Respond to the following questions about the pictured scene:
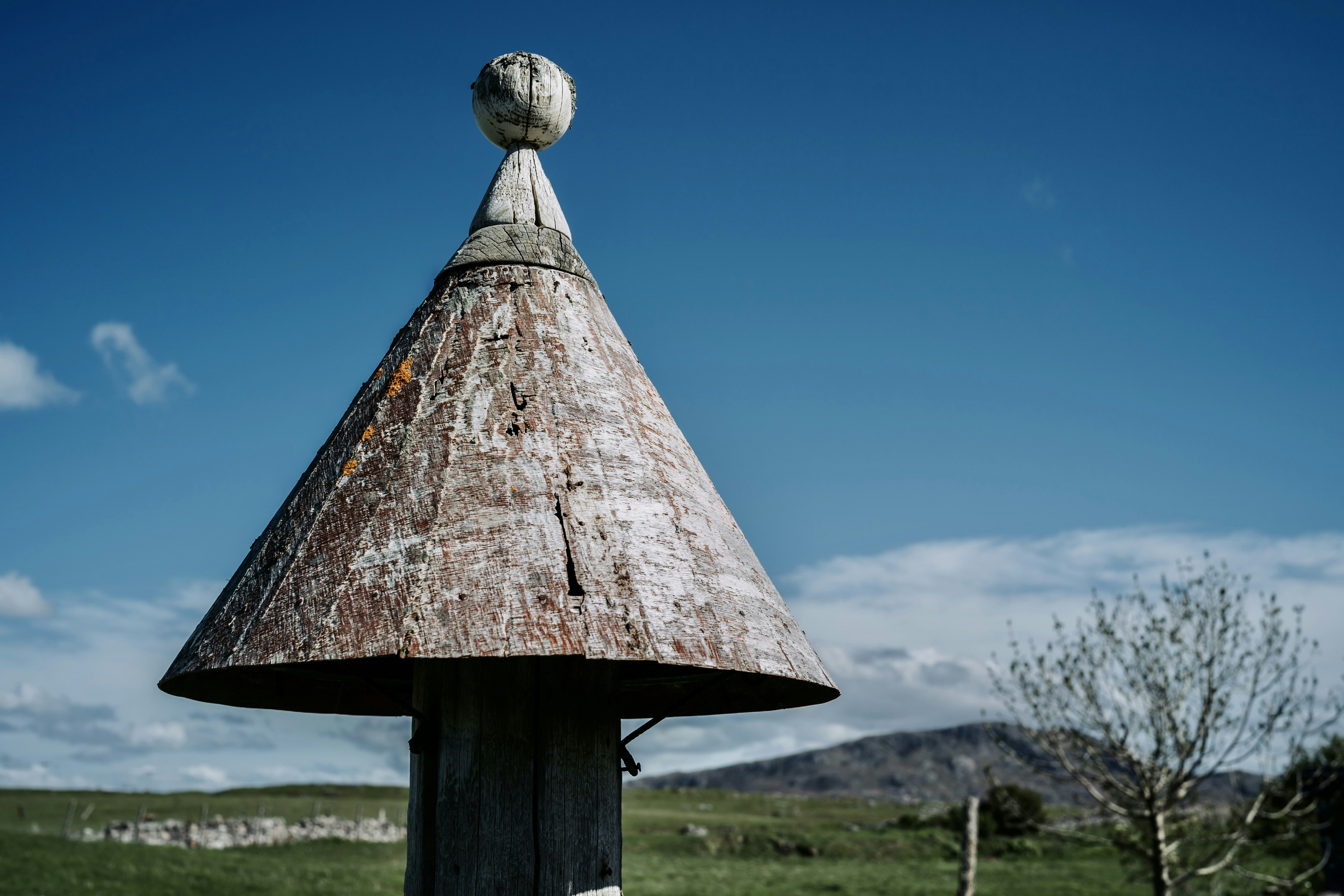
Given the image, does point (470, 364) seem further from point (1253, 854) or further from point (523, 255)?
point (1253, 854)

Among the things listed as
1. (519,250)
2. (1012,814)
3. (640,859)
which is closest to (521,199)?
(519,250)

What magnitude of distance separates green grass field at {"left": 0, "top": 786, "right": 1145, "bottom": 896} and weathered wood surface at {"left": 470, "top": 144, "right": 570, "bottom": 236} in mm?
20465

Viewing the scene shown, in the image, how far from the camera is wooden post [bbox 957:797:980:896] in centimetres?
1609

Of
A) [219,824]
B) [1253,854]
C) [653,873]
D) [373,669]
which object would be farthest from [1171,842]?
[219,824]

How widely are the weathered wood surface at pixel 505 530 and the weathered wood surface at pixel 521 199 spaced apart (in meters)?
0.29

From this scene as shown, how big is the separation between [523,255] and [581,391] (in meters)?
0.62

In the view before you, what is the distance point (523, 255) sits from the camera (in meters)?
2.94

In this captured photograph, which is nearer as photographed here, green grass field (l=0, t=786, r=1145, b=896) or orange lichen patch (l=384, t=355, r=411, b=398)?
orange lichen patch (l=384, t=355, r=411, b=398)

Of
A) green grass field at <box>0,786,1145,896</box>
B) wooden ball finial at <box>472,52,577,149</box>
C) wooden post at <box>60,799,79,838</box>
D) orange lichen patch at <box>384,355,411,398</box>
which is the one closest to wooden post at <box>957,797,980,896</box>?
green grass field at <box>0,786,1145,896</box>

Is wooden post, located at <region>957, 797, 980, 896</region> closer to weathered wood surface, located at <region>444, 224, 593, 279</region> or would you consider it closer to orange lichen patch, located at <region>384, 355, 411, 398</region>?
weathered wood surface, located at <region>444, 224, 593, 279</region>

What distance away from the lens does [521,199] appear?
3088 millimetres

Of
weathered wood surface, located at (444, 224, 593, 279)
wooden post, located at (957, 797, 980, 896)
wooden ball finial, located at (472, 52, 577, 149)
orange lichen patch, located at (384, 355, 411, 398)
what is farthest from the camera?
wooden post, located at (957, 797, 980, 896)

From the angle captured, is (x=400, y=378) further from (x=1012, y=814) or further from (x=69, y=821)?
(x=69, y=821)

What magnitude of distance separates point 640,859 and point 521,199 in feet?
116
